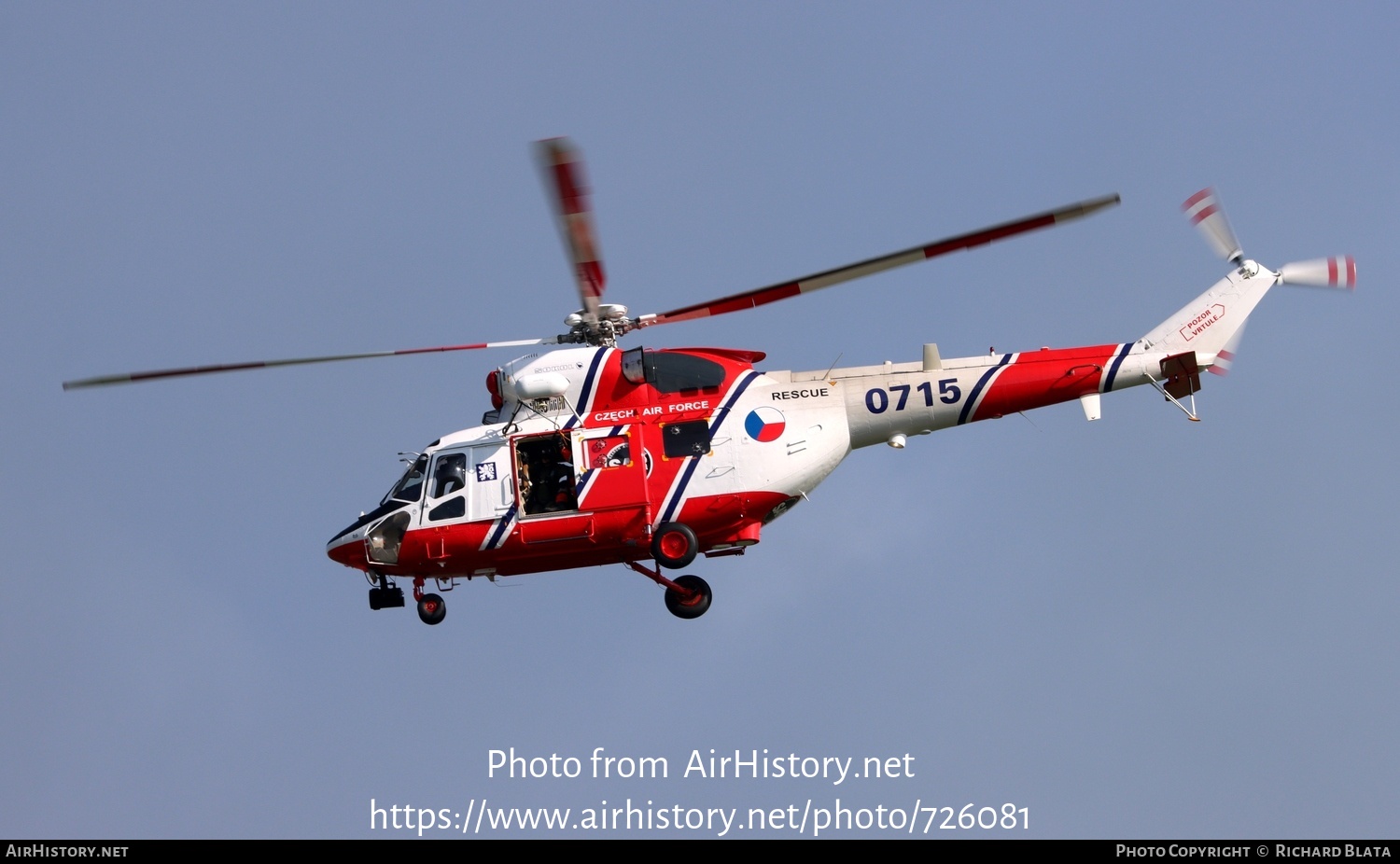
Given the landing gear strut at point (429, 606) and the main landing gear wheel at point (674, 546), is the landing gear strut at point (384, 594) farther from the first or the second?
the main landing gear wheel at point (674, 546)

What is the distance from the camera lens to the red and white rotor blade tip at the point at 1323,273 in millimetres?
23391

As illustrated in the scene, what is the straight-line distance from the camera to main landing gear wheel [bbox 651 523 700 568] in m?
22.0

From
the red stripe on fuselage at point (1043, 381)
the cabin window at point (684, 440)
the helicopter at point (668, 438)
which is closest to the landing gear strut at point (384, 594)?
the helicopter at point (668, 438)

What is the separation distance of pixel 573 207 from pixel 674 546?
19.4ft

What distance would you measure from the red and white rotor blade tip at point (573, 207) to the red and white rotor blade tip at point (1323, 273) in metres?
10.2

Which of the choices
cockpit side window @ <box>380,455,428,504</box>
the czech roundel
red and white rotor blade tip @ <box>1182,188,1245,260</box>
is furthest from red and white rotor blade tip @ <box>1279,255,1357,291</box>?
cockpit side window @ <box>380,455,428,504</box>

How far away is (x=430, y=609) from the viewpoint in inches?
913

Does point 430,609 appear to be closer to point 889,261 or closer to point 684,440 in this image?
point 684,440

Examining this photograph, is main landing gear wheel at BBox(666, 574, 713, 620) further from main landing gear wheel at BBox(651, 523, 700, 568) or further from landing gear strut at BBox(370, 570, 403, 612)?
landing gear strut at BBox(370, 570, 403, 612)

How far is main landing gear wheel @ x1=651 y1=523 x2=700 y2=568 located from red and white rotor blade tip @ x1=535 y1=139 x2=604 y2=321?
140 inches

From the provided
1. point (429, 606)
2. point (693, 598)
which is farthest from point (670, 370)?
point (429, 606)
